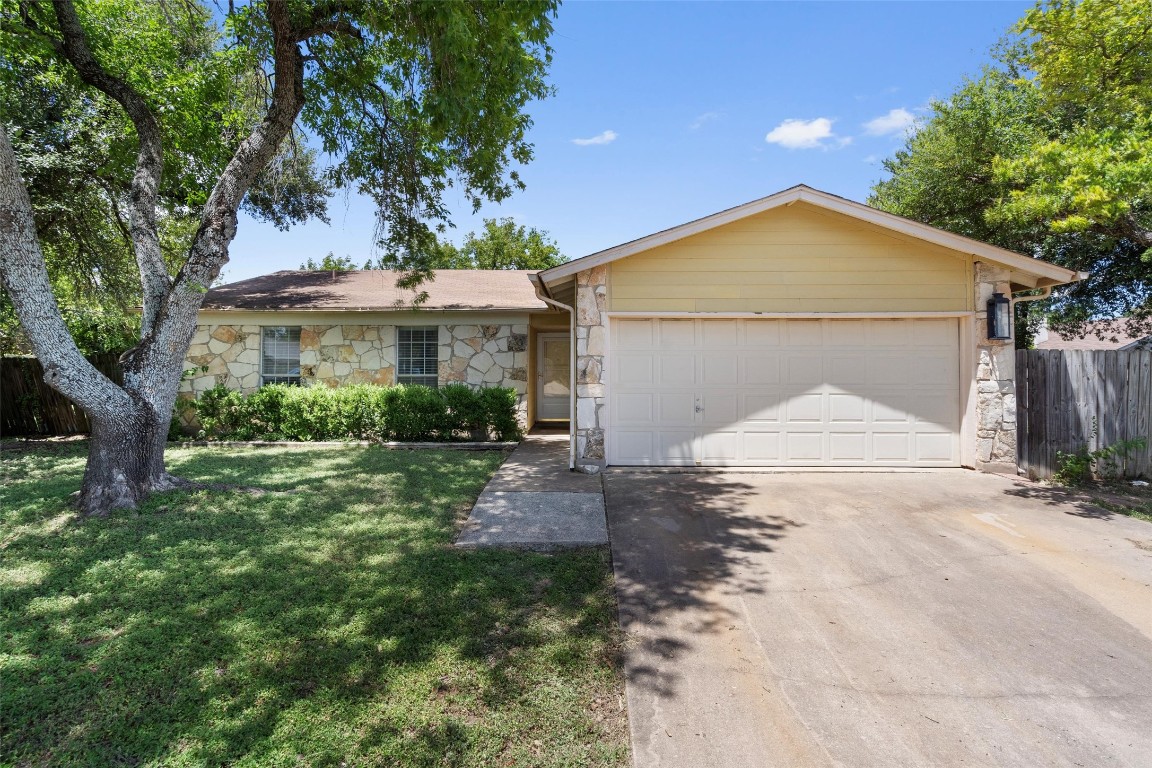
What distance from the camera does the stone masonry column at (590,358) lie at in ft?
25.3

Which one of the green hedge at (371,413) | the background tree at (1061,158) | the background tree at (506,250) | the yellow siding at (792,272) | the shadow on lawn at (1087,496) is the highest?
the background tree at (506,250)

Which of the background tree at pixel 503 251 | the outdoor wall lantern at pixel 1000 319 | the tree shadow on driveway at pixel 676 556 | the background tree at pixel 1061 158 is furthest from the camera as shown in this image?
the background tree at pixel 503 251

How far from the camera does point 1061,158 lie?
5.88 metres

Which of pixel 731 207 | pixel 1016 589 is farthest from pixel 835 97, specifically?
pixel 1016 589

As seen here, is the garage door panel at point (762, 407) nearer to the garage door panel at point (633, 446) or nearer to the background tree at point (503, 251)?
the garage door panel at point (633, 446)

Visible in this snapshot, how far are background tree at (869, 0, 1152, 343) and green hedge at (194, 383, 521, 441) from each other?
829 centimetres

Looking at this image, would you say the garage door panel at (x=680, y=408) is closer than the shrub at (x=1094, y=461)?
No

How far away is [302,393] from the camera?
10.4 meters

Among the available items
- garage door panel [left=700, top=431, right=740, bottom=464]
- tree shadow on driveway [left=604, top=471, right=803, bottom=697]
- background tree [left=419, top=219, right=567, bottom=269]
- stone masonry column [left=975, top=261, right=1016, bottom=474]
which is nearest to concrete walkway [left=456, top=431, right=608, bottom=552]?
tree shadow on driveway [left=604, top=471, right=803, bottom=697]

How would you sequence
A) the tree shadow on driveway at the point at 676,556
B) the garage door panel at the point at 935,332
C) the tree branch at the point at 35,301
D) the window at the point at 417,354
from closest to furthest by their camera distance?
the tree shadow on driveway at the point at 676,556 < the tree branch at the point at 35,301 < the garage door panel at the point at 935,332 < the window at the point at 417,354

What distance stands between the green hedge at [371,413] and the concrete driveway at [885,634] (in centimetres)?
505

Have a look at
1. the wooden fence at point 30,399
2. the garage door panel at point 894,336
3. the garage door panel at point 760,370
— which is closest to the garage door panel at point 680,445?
the garage door panel at point 760,370

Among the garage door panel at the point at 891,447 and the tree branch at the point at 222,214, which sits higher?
the tree branch at the point at 222,214

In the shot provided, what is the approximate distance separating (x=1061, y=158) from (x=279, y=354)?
13.1 metres
